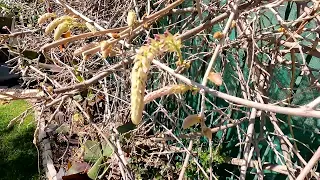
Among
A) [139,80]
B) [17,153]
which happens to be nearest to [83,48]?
[139,80]

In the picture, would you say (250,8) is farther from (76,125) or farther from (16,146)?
(16,146)

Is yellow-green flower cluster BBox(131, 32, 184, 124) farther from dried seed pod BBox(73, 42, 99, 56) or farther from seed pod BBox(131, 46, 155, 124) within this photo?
dried seed pod BBox(73, 42, 99, 56)

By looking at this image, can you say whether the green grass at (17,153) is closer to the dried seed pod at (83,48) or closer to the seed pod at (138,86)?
the dried seed pod at (83,48)

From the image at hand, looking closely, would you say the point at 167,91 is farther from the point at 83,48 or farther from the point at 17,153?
the point at 17,153

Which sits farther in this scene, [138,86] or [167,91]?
[167,91]

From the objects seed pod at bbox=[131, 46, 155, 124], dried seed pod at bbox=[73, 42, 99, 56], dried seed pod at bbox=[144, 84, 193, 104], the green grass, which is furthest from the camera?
the green grass

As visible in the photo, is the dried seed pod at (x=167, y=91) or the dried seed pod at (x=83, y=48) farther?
the dried seed pod at (x=83, y=48)

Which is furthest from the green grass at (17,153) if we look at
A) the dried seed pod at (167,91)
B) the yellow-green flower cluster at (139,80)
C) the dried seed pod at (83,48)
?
the yellow-green flower cluster at (139,80)

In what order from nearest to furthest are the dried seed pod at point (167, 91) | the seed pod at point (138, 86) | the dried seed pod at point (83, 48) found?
the seed pod at point (138, 86), the dried seed pod at point (167, 91), the dried seed pod at point (83, 48)

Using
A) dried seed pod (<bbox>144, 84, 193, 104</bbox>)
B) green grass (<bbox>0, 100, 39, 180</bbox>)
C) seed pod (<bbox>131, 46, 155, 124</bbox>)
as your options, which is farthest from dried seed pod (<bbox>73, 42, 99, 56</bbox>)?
green grass (<bbox>0, 100, 39, 180</bbox>)
